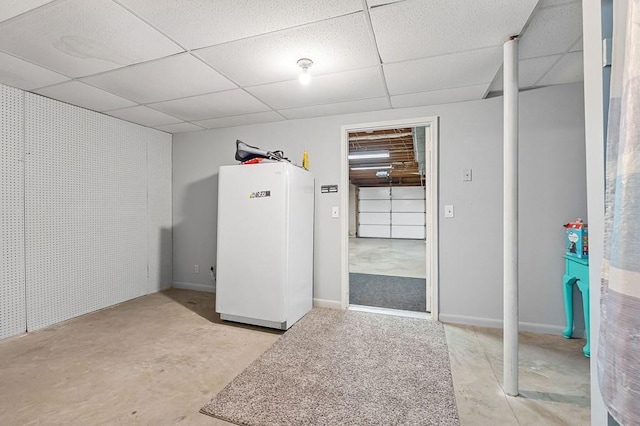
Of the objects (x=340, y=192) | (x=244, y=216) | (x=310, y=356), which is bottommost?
(x=310, y=356)

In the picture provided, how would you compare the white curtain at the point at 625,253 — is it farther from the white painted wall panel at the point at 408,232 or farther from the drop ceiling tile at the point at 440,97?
the white painted wall panel at the point at 408,232

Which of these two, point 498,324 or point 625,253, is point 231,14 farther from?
point 498,324

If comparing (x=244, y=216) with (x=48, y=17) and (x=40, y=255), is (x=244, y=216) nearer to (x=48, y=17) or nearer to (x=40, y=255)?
(x=48, y=17)

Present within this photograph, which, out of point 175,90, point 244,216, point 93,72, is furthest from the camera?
point 244,216

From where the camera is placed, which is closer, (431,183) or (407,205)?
(431,183)

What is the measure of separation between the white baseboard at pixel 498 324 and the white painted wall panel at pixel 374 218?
9083mm

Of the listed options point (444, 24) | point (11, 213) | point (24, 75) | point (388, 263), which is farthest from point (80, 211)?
point (388, 263)

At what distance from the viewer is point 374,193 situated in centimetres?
1205

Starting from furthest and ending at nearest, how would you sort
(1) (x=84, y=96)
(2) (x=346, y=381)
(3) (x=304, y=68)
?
(1) (x=84, y=96), (3) (x=304, y=68), (2) (x=346, y=381)

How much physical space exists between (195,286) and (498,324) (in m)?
3.74

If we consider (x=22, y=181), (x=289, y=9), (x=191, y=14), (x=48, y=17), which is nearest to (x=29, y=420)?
(x=22, y=181)

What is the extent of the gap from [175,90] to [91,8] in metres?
1.04

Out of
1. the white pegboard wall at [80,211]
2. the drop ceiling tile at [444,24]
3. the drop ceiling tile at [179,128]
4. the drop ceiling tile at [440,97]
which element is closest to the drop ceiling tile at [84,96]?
the white pegboard wall at [80,211]

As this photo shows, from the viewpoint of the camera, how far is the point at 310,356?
2205 millimetres
